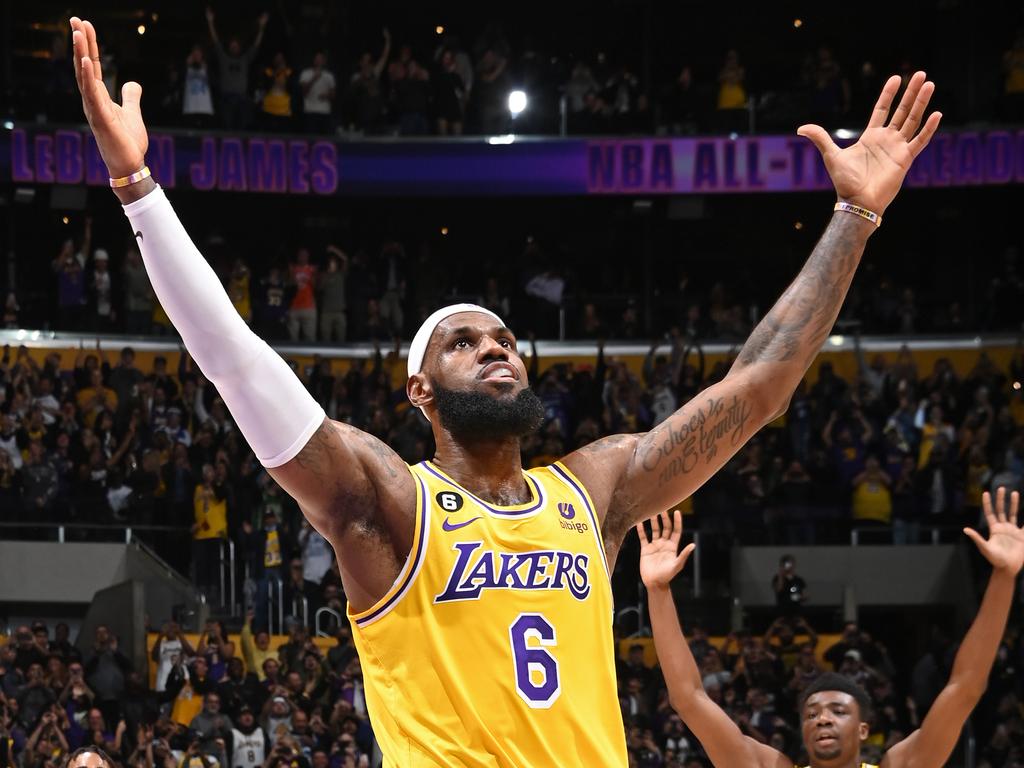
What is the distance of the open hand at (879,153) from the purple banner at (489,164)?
1959 centimetres

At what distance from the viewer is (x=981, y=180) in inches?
946

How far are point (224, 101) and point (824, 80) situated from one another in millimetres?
8812

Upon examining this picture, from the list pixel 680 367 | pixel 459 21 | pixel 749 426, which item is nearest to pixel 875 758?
pixel 680 367

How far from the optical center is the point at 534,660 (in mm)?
3861

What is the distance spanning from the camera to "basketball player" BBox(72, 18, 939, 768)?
12.3 ft

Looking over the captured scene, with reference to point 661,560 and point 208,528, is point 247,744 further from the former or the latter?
point 661,560

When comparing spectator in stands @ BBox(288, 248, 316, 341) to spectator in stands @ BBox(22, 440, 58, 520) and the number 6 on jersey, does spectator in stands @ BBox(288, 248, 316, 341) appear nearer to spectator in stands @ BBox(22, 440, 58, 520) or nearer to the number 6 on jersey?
spectator in stands @ BBox(22, 440, 58, 520)

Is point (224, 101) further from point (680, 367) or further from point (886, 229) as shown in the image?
point (886, 229)

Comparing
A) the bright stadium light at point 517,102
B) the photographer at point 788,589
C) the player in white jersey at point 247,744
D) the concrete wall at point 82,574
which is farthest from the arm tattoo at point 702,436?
the bright stadium light at point 517,102

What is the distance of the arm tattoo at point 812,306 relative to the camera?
452cm

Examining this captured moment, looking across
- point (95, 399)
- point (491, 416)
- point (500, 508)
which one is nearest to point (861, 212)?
point (491, 416)

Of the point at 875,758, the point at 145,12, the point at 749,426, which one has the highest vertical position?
the point at 145,12

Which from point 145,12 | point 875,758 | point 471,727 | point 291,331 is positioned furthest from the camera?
point 145,12

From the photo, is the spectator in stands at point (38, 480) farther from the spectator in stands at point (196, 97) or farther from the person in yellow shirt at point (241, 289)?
the spectator in stands at point (196, 97)
